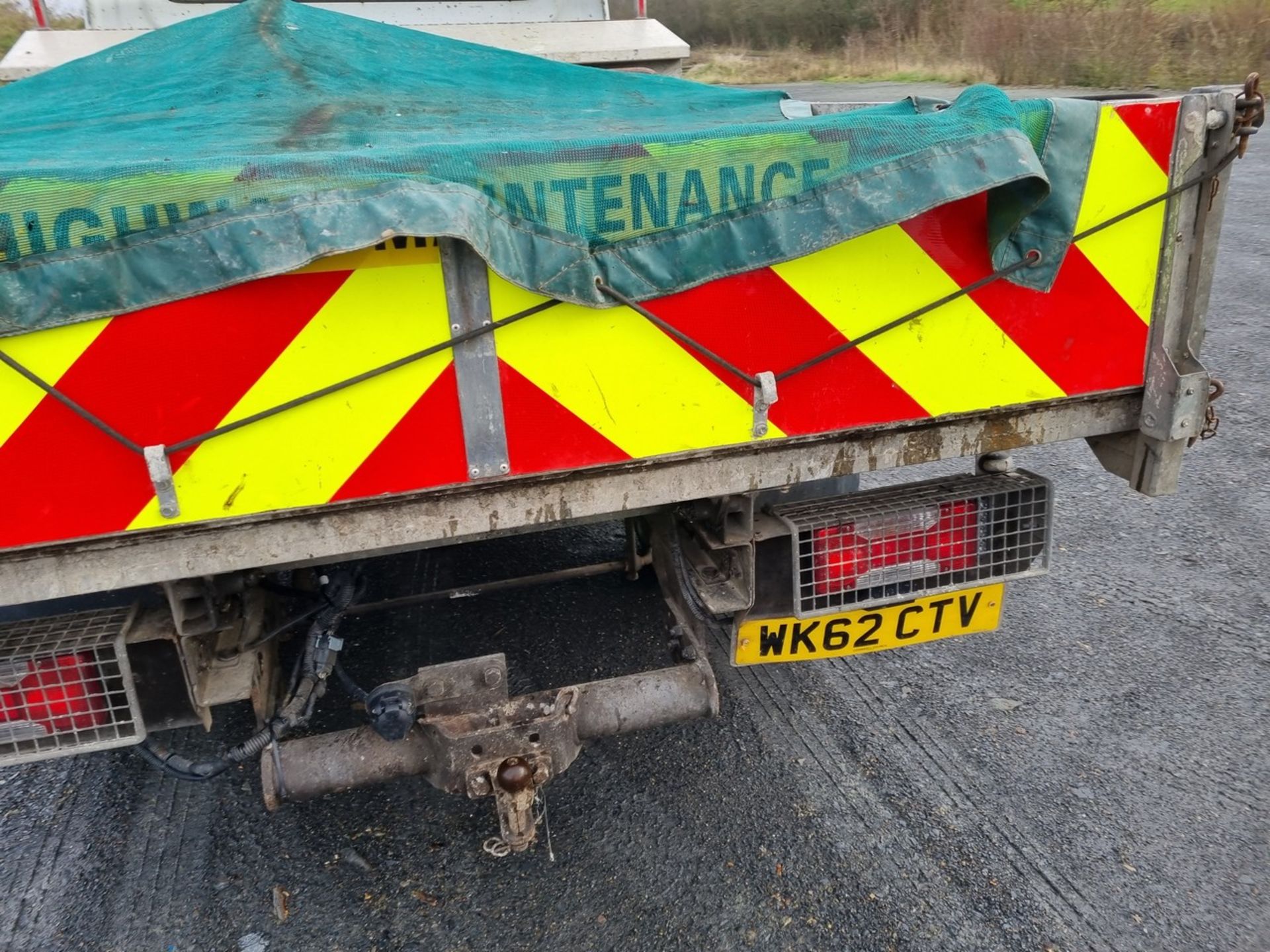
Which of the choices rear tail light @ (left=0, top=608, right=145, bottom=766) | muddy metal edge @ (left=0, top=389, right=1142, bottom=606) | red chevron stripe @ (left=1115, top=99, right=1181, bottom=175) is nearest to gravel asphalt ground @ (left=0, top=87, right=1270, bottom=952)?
rear tail light @ (left=0, top=608, right=145, bottom=766)

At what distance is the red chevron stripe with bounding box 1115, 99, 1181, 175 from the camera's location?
1.90m

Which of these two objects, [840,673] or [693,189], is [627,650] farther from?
[693,189]

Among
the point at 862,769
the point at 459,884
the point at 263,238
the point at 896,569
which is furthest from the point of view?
the point at 862,769

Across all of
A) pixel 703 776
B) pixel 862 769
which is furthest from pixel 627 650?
pixel 862 769

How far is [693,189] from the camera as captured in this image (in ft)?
5.76

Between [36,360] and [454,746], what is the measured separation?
1.05m

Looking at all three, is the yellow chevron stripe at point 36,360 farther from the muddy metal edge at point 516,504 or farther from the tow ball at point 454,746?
the tow ball at point 454,746

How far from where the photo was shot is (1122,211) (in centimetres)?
195

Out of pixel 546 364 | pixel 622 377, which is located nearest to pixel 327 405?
pixel 546 364

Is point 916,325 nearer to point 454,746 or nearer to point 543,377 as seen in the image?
point 543,377

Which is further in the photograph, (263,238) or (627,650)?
(627,650)

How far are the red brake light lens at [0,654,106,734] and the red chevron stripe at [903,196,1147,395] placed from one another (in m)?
1.86

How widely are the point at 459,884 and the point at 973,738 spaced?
157 cm

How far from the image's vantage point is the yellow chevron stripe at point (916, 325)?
1843 mm
